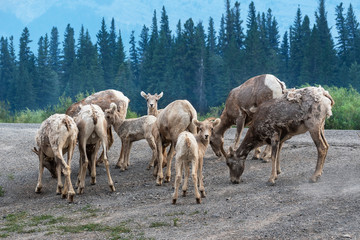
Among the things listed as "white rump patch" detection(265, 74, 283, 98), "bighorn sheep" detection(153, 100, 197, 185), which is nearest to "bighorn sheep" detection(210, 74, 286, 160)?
"white rump patch" detection(265, 74, 283, 98)

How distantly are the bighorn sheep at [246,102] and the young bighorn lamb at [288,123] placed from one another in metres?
1.25

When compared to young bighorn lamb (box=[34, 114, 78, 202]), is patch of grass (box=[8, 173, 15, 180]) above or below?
below

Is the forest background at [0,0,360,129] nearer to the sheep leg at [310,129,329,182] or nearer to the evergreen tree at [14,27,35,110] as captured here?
the evergreen tree at [14,27,35,110]

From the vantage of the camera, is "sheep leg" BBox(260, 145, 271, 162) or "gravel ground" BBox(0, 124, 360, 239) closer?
"gravel ground" BBox(0, 124, 360, 239)

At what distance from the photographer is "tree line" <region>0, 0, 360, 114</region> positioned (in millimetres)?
56094

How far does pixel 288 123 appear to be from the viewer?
9.97 m

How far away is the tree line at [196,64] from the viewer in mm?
56094

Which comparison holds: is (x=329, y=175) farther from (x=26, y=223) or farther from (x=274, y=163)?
(x=26, y=223)

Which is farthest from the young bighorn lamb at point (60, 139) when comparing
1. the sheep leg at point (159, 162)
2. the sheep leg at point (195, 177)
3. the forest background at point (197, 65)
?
the forest background at point (197, 65)

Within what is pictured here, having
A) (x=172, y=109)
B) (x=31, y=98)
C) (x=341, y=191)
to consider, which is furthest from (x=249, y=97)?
(x=31, y=98)

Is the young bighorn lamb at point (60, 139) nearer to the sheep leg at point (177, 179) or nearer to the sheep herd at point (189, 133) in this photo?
the sheep herd at point (189, 133)

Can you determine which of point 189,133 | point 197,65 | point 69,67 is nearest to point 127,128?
point 189,133

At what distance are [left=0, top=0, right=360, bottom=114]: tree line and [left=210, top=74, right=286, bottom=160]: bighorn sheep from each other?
3766 centimetres

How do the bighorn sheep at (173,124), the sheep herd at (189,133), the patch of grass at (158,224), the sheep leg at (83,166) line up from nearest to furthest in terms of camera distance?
the patch of grass at (158,224), the sheep herd at (189,133), the sheep leg at (83,166), the bighorn sheep at (173,124)
